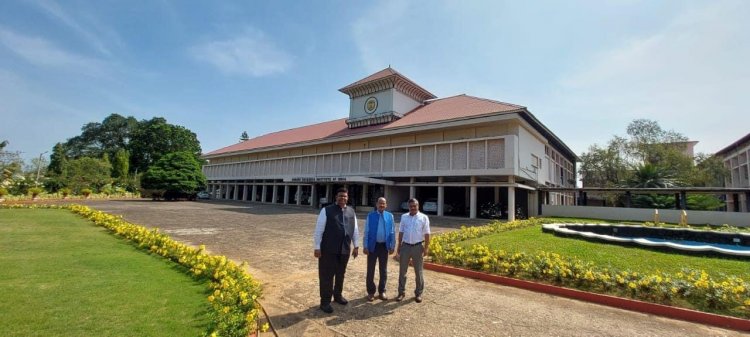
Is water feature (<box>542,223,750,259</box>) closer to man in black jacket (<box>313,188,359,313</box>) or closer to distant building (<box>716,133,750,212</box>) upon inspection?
man in black jacket (<box>313,188,359,313</box>)

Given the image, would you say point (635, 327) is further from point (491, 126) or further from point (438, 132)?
point (438, 132)

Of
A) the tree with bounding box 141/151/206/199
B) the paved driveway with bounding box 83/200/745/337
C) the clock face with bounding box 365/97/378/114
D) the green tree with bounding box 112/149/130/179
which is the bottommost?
the paved driveway with bounding box 83/200/745/337

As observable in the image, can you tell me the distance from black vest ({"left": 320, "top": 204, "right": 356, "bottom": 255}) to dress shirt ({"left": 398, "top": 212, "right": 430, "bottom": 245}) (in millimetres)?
963

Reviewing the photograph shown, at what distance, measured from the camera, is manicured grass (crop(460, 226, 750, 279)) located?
7.14 meters

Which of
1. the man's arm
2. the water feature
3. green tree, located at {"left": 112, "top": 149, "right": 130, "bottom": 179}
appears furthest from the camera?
green tree, located at {"left": 112, "top": 149, "right": 130, "bottom": 179}

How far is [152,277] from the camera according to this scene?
233 inches

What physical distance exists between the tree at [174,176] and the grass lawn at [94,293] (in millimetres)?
28937

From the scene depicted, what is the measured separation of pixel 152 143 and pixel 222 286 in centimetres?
7113

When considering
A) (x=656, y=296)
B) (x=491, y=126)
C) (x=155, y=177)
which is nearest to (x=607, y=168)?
(x=491, y=126)

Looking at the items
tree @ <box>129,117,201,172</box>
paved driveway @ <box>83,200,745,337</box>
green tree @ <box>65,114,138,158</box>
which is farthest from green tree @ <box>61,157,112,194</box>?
paved driveway @ <box>83,200,745,337</box>

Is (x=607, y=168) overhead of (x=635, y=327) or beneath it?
overhead

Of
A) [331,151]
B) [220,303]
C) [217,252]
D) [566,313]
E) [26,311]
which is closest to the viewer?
[26,311]

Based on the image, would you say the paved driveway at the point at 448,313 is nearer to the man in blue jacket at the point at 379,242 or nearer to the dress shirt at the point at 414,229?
the man in blue jacket at the point at 379,242

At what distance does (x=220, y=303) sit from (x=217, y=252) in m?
4.92
